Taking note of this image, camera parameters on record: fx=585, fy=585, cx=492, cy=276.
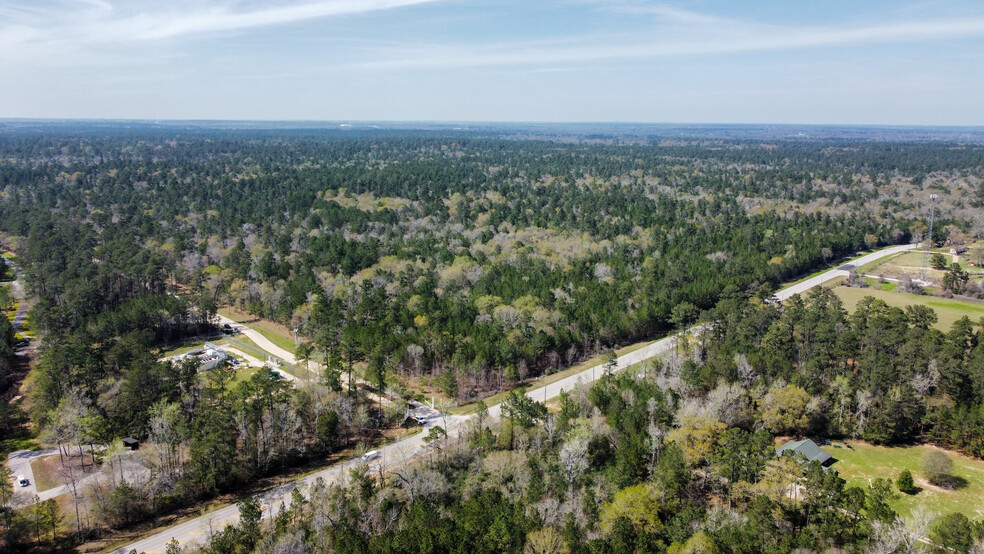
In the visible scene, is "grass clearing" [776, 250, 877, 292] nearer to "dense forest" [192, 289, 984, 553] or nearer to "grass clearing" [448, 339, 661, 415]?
"dense forest" [192, 289, 984, 553]

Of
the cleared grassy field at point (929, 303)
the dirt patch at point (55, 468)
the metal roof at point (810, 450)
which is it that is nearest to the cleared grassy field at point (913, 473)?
the metal roof at point (810, 450)

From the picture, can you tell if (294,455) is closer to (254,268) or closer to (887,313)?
(254,268)

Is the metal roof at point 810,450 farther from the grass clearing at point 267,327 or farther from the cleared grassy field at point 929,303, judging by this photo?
the grass clearing at point 267,327

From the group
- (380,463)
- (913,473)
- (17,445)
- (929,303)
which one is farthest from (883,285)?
(17,445)

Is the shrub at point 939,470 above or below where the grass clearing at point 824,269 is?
below

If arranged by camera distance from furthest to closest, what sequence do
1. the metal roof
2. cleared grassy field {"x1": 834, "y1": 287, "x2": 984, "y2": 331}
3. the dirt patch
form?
cleared grassy field {"x1": 834, "y1": 287, "x2": 984, "y2": 331}, the metal roof, the dirt patch

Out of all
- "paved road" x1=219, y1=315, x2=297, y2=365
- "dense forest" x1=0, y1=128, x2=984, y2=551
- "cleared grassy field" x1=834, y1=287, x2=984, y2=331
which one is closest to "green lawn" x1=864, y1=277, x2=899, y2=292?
"cleared grassy field" x1=834, y1=287, x2=984, y2=331
